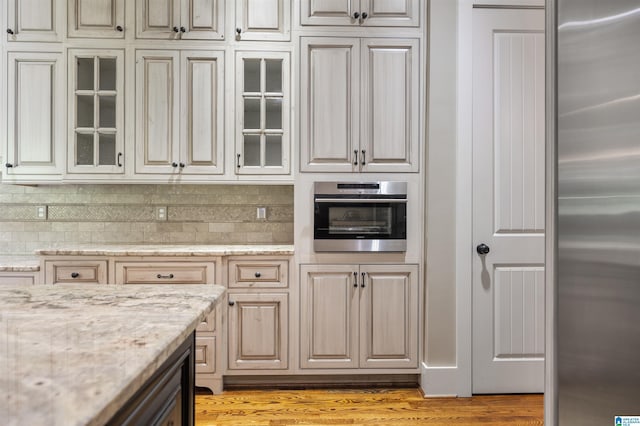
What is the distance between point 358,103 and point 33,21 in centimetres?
225

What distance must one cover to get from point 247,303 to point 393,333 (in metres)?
0.98

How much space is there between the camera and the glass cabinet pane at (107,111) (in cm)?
261

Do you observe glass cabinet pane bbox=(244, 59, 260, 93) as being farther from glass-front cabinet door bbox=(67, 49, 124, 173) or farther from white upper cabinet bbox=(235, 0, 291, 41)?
glass-front cabinet door bbox=(67, 49, 124, 173)

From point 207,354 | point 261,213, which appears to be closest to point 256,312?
point 207,354

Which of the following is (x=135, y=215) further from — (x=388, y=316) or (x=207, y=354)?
(x=388, y=316)

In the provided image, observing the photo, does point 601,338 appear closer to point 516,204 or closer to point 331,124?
point 516,204

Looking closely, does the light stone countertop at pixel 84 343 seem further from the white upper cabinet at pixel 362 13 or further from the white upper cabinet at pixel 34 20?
the white upper cabinet at pixel 34 20

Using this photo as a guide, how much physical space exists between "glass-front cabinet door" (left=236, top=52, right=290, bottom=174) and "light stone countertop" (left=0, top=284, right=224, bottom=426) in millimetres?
1478

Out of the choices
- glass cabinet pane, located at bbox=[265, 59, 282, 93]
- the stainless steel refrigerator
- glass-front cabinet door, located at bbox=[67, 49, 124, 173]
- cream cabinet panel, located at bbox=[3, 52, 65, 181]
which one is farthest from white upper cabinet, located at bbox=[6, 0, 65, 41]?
the stainless steel refrigerator

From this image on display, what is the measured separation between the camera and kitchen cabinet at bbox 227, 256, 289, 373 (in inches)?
99.6

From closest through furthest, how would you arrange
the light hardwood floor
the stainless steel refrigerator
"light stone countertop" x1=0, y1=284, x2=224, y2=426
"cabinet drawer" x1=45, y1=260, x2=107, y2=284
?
"light stone countertop" x1=0, y1=284, x2=224, y2=426 < the stainless steel refrigerator < the light hardwood floor < "cabinet drawer" x1=45, y1=260, x2=107, y2=284

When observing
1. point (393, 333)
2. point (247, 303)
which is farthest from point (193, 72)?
point (393, 333)

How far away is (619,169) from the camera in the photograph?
3.70ft

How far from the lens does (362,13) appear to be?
2561mm
